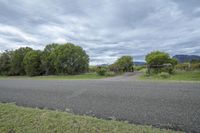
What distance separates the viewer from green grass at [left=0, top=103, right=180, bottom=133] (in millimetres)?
2414

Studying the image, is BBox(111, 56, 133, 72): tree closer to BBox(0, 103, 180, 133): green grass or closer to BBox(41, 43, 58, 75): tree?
BBox(41, 43, 58, 75): tree

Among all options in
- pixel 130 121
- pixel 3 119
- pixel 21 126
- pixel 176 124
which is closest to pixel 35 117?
pixel 21 126

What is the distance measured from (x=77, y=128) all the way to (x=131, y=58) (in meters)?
28.1

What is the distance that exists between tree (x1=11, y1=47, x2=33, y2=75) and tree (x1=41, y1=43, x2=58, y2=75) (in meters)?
5.21

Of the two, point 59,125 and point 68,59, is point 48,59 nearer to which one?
point 68,59

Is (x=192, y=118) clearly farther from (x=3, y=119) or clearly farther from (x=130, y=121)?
(x=3, y=119)

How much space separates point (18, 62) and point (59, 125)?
31049 millimetres

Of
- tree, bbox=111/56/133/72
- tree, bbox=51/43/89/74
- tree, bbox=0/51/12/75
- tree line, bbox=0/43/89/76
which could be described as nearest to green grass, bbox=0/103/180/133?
tree, bbox=51/43/89/74

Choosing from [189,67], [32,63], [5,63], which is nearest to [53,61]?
[32,63]

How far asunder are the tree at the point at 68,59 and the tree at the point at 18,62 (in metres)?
8.54

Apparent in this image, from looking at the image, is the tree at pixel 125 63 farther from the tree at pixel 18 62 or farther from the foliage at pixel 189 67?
the tree at pixel 18 62

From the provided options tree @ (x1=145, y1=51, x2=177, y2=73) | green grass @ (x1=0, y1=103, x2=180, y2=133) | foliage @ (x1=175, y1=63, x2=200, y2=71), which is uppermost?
tree @ (x1=145, y1=51, x2=177, y2=73)

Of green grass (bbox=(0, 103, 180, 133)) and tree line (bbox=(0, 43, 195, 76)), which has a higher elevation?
tree line (bbox=(0, 43, 195, 76))

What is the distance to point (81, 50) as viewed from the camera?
25.9 meters
